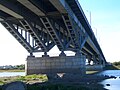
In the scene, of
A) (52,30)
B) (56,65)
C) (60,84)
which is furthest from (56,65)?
(60,84)

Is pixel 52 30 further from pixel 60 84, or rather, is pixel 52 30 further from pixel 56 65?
pixel 60 84

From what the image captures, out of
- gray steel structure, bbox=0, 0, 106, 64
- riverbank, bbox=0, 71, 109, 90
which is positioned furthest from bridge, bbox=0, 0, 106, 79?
riverbank, bbox=0, 71, 109, 90

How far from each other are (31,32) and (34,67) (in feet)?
26.1

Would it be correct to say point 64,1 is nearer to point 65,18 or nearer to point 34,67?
point 65,18

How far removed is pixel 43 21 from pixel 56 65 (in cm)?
1058

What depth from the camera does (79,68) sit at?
6562 cm

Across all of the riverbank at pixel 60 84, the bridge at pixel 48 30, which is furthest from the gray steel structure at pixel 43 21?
the riverbank at pixel 60 84

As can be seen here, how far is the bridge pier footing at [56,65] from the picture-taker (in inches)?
2589

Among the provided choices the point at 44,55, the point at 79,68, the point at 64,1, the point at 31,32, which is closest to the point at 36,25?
the point at 31,32

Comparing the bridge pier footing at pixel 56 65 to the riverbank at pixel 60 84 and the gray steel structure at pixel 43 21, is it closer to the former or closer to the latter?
the gray steel structure at pixel 43 21

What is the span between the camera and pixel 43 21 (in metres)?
61.3

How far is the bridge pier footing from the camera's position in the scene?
65750 mm

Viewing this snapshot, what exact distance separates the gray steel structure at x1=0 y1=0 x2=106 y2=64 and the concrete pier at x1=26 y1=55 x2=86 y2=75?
6.12ft

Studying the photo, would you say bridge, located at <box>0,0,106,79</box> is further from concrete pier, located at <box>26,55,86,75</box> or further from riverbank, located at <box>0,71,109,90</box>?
riverbank, located at <box>0,71,109,90</box>
